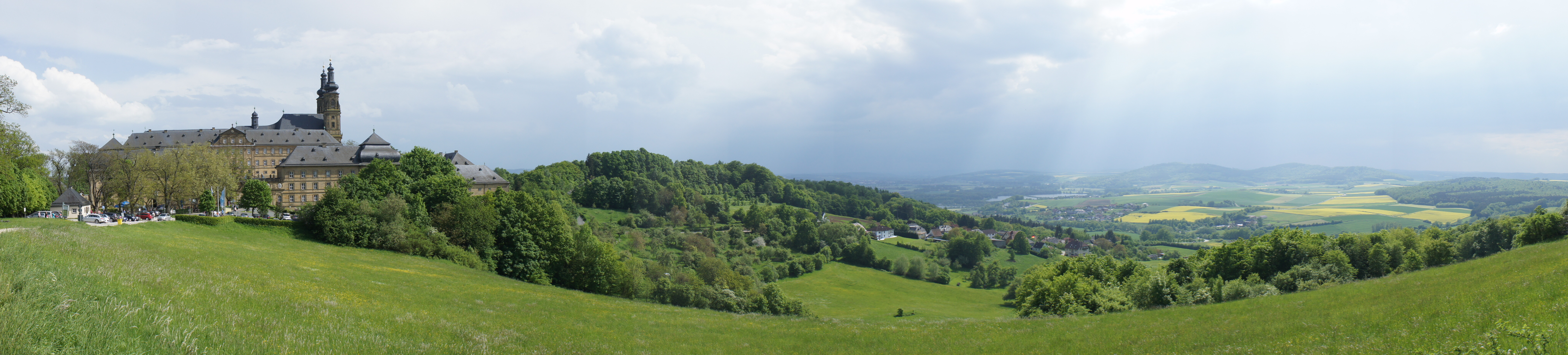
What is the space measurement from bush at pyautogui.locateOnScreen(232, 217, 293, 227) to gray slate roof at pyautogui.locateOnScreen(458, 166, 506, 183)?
41.7m

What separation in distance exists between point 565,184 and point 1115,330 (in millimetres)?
124808

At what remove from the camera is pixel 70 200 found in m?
47.0

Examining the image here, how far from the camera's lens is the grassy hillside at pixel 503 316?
9.98m

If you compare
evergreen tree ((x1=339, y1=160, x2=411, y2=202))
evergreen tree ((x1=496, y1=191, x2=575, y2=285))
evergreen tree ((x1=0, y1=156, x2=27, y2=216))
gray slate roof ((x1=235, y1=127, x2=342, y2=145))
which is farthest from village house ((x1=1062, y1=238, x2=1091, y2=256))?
evergreen tree ((x1=0, y1=156, x2=27, y2=216))

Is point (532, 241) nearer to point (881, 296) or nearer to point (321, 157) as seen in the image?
point (321, 157)

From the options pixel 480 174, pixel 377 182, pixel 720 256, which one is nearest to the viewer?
pixel 377 182

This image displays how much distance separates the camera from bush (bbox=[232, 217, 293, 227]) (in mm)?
45531

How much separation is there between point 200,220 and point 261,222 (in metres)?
3.25

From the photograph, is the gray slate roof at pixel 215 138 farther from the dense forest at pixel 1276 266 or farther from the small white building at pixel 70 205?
the dense forest at pixel 1276 266

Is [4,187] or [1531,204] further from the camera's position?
[1531,204]

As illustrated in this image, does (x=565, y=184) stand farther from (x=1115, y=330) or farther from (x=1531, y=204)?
(x=1531, y=204)

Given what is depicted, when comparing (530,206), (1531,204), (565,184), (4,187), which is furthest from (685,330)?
(1531,204)

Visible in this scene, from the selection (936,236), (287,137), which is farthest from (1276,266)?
(287,137)

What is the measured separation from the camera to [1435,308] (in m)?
16.6
